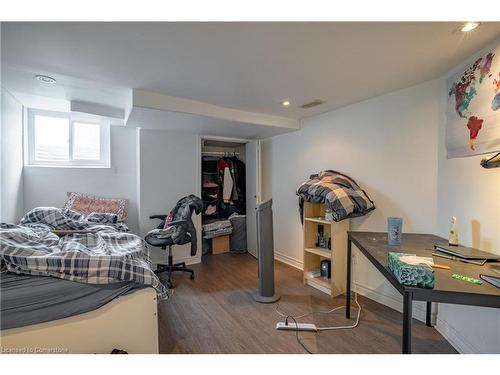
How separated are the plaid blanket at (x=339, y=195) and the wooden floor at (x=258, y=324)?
942 mm

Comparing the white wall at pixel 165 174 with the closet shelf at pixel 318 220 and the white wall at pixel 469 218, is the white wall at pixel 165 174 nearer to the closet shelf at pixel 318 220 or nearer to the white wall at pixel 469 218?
the closet shelf at pixel 318 220

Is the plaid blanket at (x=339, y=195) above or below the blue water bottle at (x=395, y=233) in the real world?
above

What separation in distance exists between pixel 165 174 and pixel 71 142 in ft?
4.61

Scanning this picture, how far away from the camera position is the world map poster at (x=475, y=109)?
56.4 inches

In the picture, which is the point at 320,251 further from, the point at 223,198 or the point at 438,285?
the point at 223,198

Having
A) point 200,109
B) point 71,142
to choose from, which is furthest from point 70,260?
point 71,142

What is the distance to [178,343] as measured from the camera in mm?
1766

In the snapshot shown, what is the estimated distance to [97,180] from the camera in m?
3.37

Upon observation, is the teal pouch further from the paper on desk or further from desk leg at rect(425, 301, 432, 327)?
desk leg at rect(425, 301, 432, 327)

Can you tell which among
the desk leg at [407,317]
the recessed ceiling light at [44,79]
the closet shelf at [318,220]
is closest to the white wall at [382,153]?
the closet shelf at [318,220]

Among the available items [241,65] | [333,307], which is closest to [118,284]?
[241,65]

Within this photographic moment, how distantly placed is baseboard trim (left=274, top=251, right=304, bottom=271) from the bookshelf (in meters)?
0.41

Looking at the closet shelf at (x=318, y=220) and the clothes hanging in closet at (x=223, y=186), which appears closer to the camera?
the closet shelf at (x=318, y=220)
